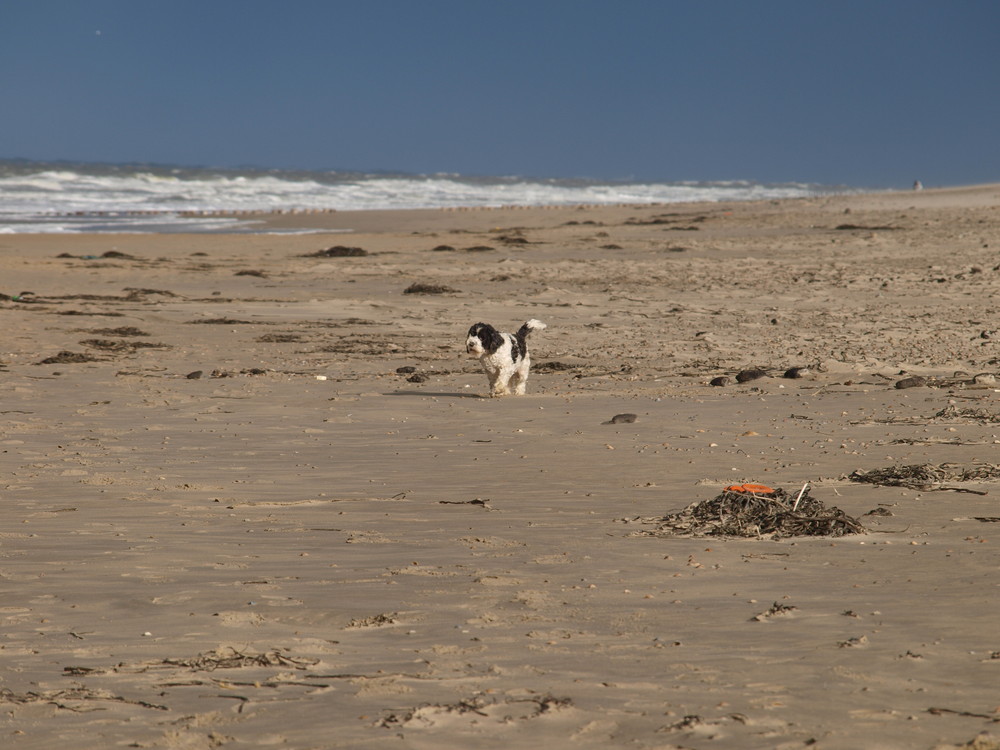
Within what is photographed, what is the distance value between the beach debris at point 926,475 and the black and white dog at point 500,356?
12.4 feet

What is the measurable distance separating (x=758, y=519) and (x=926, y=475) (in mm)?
1492

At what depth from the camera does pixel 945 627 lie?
158 inches

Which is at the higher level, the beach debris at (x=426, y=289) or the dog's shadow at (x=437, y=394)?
the beach debris at (x=426, y=289)

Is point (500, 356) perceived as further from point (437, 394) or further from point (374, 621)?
point (374, 621)

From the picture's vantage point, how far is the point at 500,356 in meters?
9.74

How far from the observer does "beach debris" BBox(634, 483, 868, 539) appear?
538cm

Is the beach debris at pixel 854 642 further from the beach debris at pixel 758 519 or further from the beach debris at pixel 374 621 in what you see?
the beach debris at pixel 374 621

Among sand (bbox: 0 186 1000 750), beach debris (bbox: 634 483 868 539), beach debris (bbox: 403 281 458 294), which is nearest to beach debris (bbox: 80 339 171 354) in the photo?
sand (bbox: 0 186 1000 750)

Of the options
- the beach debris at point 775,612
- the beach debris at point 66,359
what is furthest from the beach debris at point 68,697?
the beach debris at point 66,359

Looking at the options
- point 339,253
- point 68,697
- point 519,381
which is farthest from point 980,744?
point 339,253

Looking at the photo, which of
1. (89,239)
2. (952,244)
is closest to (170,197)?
(89,239)

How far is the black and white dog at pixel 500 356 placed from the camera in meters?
9.70

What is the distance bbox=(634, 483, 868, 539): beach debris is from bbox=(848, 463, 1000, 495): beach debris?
2.89ft

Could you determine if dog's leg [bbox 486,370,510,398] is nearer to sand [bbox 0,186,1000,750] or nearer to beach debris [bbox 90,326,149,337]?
sand [bbox 0,186,1000,750]
